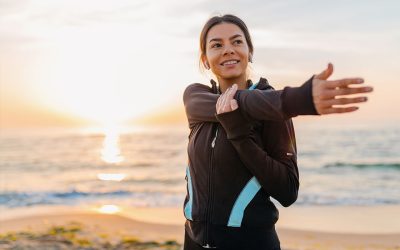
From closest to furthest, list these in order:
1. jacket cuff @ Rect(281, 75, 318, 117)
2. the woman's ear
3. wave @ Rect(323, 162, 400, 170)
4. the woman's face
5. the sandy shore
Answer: jacket cuff @ Rect(281, 75, 318, 117), the woman's face, the woman's ear, the sandy shore, wave @ Rect(323, 162, 400, 170)

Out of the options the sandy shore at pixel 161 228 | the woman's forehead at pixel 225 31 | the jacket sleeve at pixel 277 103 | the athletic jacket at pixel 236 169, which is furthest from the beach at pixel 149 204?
the jacket sleeve at pixel 277 103

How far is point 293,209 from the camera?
12.1 metres

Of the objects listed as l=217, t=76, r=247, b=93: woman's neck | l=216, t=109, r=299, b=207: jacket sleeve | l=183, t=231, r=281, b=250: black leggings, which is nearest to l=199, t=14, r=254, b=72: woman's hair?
l=217, t=76, r=247, b=93: woman's neck

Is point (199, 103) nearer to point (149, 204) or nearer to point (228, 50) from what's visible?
point (228, 50)

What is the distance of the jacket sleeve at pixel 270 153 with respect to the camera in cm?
221

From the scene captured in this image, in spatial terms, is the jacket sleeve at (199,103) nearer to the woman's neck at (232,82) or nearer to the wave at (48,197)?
the woman's neck at (232,82)

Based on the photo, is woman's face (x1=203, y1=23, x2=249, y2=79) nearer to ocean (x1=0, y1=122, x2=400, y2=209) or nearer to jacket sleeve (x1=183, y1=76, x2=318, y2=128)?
jacket sleeve (x1=183, y1=76, x2=318, y2=128)

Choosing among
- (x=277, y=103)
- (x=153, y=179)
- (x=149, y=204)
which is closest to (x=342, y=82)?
(x=277, y=103)

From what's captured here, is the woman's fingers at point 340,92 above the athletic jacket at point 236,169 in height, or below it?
above

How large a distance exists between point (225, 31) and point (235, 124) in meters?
0.64

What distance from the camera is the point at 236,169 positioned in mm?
2379

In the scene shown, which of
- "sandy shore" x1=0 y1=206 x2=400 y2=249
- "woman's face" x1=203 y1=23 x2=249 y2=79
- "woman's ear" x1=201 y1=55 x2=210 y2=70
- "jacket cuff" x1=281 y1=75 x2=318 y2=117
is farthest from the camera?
"sandy shore" x1=0 y1=206 x2=400 y2=249

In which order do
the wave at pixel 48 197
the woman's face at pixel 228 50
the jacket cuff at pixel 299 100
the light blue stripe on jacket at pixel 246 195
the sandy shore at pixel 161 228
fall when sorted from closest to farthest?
1. the jacket cuff at pixel 299 100
2. the light blue stripe on jacket at pixel 246 195
3. the woman's face at pixel 228 50
4. the sandy shore at pixel 161 228
5. the wave at pixel 48 197

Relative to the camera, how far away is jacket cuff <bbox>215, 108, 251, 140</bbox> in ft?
7.13
